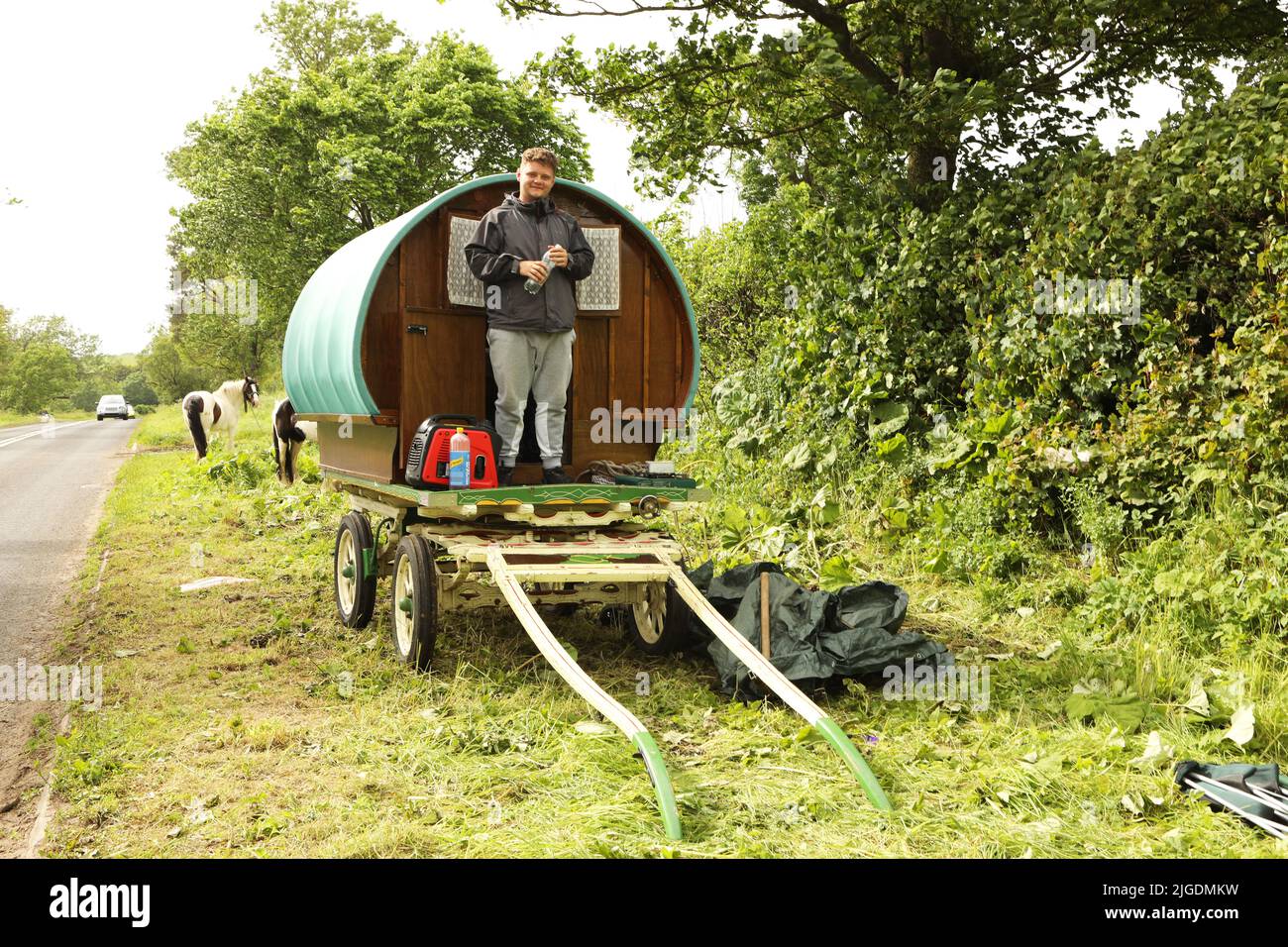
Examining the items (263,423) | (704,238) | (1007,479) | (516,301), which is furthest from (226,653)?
(263,423)

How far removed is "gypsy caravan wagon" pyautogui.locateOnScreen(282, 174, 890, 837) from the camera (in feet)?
20.1

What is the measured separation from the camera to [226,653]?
6.88 m

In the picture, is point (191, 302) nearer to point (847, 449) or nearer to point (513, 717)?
point (847, 449)

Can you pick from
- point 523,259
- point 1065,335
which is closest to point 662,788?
point 523,259

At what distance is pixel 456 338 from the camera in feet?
23.8

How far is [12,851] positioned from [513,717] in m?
2.23

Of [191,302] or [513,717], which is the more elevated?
[191,302]

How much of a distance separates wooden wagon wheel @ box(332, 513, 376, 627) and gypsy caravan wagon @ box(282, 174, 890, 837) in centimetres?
2

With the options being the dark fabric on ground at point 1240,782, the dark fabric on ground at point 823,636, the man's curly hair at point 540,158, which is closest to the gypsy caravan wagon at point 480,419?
the dark fabric on ground at point 823,636

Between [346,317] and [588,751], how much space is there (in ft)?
11.6

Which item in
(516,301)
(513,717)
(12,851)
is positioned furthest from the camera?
(516,301)

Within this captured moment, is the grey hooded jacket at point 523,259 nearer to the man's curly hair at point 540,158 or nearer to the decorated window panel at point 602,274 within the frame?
the man's curly hair at point 540,158

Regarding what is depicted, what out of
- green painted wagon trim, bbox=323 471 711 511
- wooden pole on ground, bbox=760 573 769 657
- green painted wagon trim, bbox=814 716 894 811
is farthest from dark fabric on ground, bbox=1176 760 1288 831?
green painted wagon trim, bbox=323 471 711 511

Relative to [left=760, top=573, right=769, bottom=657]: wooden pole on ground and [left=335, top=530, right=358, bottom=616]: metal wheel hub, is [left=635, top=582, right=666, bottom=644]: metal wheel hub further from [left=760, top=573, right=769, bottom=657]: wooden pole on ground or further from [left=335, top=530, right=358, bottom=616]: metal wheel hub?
[left=335, top=530, right=358, bottom=616]: metal wheel hub
